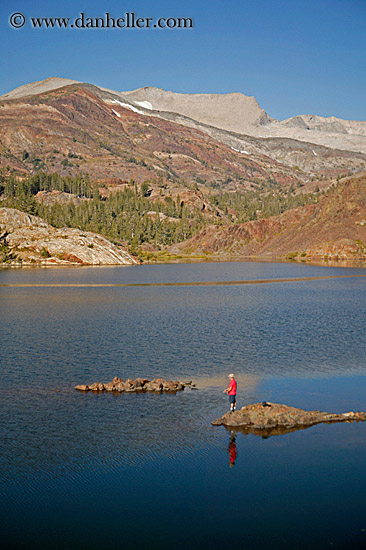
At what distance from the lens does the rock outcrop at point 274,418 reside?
3534cm

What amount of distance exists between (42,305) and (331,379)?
6061cm

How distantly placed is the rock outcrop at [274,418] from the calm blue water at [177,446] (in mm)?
1072

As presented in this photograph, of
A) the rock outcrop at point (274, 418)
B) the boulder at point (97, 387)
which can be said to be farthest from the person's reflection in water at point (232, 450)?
the boulder at point (97, 387)

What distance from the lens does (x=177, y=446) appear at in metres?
32.2

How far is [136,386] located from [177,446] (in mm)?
11603

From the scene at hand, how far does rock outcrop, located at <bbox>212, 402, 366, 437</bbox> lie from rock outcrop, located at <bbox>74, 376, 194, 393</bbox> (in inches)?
307

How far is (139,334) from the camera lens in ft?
220

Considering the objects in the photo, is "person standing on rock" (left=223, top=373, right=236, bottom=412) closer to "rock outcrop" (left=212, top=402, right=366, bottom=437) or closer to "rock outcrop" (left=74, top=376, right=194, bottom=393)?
"rock outcrop" (left=212, top=402, right=366, bottom=437)

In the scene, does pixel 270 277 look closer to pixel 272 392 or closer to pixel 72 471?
pixel 272 392

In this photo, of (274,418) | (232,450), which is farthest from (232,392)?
(232,450)

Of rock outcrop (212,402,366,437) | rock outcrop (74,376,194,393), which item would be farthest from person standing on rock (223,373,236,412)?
rock outcrop (74,376,194,393)

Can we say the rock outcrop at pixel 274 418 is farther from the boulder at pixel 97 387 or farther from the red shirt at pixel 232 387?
the boulder at pixel 97 387

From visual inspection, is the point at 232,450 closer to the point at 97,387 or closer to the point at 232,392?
the point at 232,392

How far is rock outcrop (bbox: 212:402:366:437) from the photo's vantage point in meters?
35.3
